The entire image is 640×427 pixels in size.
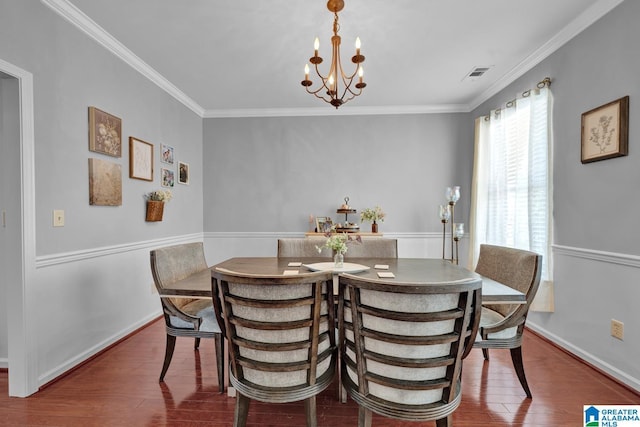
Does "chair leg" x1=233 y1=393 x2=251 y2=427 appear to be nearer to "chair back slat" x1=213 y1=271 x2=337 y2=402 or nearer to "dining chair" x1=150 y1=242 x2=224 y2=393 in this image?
"chair back slat" x1=213 y1=271 x2=337 y2=402

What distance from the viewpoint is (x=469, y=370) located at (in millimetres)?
2324

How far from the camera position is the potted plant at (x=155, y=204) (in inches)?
126

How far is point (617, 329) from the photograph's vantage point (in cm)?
214

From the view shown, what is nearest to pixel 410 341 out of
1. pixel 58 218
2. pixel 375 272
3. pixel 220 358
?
pixel 375 272

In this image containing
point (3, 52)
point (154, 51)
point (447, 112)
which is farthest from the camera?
point (447, 112)

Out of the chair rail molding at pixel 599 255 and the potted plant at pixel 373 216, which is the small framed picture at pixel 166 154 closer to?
the potted plant at pixel 373 216

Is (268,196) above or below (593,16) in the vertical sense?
below

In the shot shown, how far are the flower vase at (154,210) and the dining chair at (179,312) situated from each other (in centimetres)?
118

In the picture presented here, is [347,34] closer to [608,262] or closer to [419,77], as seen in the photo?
[419,77]

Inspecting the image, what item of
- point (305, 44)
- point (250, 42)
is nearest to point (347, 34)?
point (305, 44)

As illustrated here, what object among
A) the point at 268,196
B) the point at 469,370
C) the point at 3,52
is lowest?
the point at 469,370

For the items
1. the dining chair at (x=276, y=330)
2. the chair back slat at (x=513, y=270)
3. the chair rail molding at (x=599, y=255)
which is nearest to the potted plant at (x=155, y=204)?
the dining chair at (x=276, y=330)

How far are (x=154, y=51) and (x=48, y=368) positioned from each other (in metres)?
2.62

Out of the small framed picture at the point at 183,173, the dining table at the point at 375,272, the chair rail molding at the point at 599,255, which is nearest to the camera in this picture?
the dining table at the point at 375,272
